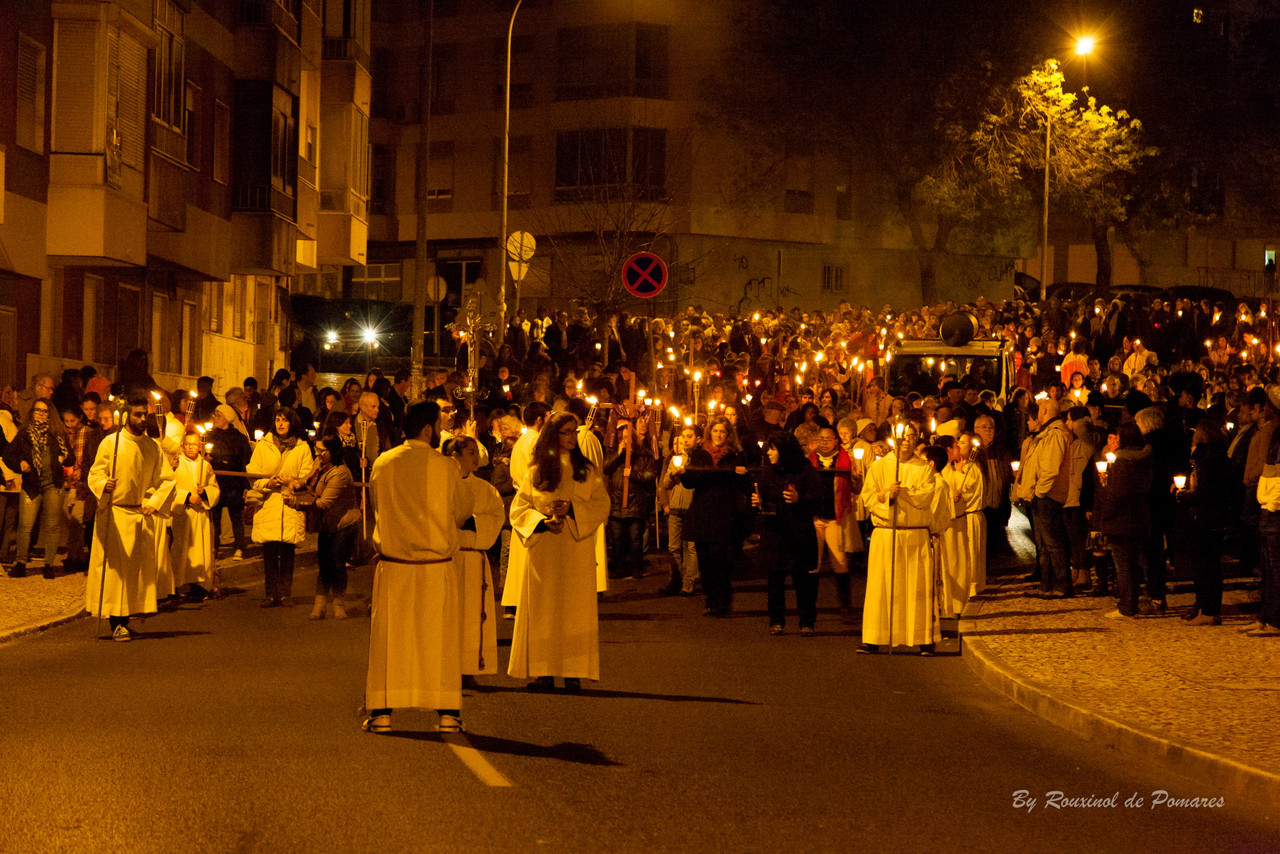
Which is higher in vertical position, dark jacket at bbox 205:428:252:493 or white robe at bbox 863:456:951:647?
dark jacket at bbox 205:428:252:493

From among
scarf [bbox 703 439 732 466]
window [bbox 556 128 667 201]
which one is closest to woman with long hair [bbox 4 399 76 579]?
scarf [bbox 703 439 732 466]

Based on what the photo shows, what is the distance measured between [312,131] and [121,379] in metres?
15.3

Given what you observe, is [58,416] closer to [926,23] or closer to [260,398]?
[260,398]

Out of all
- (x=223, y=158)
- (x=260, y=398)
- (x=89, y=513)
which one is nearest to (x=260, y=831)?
(x=89, y=513)

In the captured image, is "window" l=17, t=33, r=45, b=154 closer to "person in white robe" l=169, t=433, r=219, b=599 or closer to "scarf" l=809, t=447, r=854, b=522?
"person in white robe" l=169, t=433, r=219, b=599

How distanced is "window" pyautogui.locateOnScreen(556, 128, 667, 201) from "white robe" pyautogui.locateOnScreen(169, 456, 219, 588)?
38729 mm

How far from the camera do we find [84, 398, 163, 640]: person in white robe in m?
14.0

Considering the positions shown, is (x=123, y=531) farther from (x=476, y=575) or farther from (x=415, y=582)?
(x=415, y=582)

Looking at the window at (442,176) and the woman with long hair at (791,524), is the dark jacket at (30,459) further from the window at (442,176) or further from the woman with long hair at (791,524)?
the window at (442,176)

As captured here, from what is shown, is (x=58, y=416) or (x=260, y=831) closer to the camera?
(x=260, y=831)

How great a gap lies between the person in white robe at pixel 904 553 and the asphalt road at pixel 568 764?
0.58 metres

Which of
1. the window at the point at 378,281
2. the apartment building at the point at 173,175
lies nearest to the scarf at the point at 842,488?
the apartment building at the point at 173,175

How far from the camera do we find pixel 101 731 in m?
9.61

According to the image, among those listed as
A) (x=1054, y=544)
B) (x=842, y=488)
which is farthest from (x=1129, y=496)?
(x=842, y=488)
